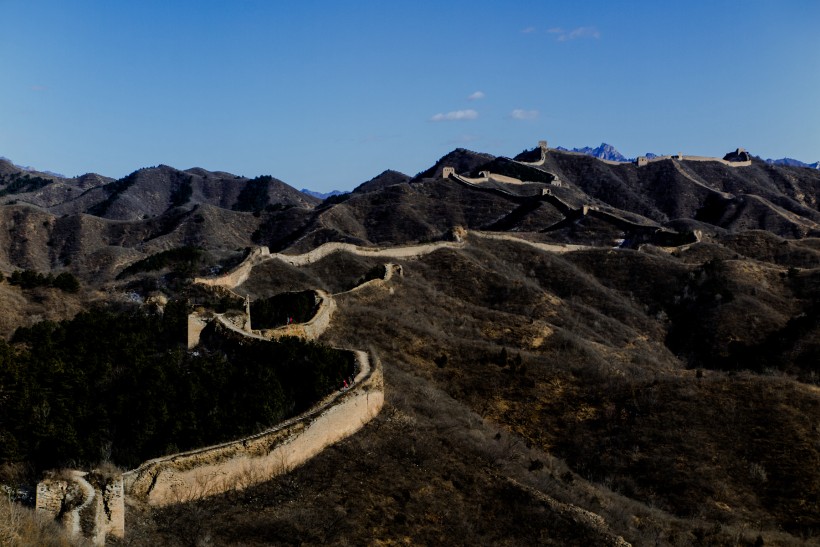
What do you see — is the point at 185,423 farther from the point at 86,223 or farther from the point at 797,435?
the point at 86,223

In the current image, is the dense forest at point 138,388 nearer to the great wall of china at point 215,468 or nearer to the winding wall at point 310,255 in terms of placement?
the great wall of china at point 215,468

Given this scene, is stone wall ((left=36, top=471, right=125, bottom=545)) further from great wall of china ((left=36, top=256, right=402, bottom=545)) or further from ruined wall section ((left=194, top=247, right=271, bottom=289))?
ruined wall section ((left=194, top=247, right=271, bottom=289))

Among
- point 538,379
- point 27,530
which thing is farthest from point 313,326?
point 27,530

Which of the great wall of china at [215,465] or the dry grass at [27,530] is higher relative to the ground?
the dry grass at [27,530]

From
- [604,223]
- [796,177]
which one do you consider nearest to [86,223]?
[604,223]

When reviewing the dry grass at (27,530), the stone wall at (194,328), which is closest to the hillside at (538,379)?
the dry grass at (27,530)

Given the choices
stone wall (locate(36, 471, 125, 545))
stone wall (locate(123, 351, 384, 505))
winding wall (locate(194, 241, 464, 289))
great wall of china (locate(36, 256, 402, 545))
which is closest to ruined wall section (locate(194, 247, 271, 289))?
winding wall (locate(194, 241, 464, 289))

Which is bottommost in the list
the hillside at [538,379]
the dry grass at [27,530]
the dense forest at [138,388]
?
the hillside at [538,379]

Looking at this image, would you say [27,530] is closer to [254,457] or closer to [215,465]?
[215,465]
